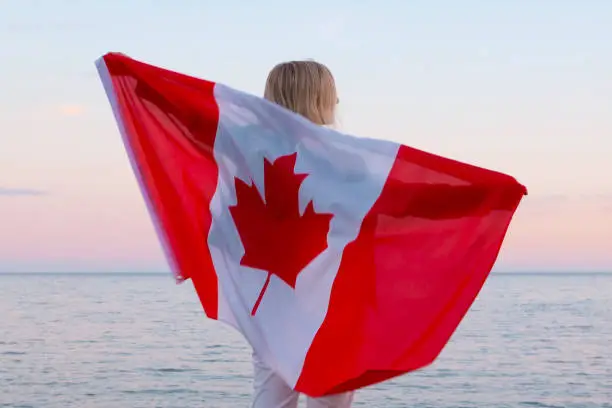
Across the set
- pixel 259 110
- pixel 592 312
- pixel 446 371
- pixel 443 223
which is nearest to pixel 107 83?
pixel 259 110

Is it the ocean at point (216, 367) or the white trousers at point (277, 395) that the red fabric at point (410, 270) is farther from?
the ocean at point (216, 367)

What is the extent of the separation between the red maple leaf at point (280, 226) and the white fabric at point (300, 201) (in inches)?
0.9

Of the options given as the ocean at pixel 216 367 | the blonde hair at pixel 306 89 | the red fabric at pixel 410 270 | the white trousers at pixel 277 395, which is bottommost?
the ocean at pixel 216 367

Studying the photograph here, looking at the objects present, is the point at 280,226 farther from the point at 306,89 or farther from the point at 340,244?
the point at 306,89

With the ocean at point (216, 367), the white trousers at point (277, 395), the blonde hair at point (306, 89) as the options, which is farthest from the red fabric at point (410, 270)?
the ocean at point (216, 367)

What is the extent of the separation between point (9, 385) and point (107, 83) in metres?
11.0

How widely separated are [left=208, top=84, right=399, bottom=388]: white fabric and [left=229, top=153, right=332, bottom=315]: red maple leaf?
2 cm

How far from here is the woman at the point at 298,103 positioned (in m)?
3.26

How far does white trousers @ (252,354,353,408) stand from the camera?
10.7 ft

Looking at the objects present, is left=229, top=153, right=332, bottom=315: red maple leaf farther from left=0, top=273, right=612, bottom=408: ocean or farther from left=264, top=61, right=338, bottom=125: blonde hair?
left=0, top=273, right=612, bottom=408: ocean

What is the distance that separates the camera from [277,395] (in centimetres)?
328

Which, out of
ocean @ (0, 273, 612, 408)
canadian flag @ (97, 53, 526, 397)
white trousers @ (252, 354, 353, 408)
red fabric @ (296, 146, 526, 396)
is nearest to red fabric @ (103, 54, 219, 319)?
canadian flag @ (97, 53, 526, 397)

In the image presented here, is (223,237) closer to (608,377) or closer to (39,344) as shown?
(608,377)

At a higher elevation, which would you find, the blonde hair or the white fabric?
the blonde hair
